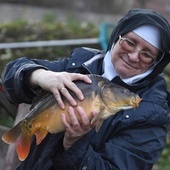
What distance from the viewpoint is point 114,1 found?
374 inches

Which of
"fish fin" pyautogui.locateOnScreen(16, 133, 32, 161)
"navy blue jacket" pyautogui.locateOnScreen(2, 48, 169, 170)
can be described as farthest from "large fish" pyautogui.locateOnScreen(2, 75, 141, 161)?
"navy blue jacket" pyautogui.locateOnScreen(2, 48, 169, 170)

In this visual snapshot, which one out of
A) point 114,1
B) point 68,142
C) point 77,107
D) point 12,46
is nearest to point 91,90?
point 77,107

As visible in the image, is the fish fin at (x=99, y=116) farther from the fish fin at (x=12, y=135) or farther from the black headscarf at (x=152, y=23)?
the black headscarf at (x=152, y=23)

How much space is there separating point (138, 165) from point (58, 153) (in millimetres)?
371

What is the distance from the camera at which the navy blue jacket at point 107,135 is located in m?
2.21

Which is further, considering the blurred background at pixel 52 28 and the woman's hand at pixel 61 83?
the blurred background at pixel 52 28

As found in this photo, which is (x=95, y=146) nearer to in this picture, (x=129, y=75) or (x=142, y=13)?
(x=129, y=75)

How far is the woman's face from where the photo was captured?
7.57ft

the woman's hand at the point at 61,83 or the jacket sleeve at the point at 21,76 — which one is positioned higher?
the woman's hand at the point at 61,83

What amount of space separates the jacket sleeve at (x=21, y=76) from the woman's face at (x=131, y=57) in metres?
0.31

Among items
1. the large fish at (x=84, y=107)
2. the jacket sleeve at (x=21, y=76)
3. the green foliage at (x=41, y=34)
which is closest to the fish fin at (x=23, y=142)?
the large fish at (x=84, y=107)

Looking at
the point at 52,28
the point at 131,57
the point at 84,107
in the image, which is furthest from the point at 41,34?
the point at 84,107

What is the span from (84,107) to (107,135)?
39cm

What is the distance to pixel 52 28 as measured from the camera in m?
6.61
